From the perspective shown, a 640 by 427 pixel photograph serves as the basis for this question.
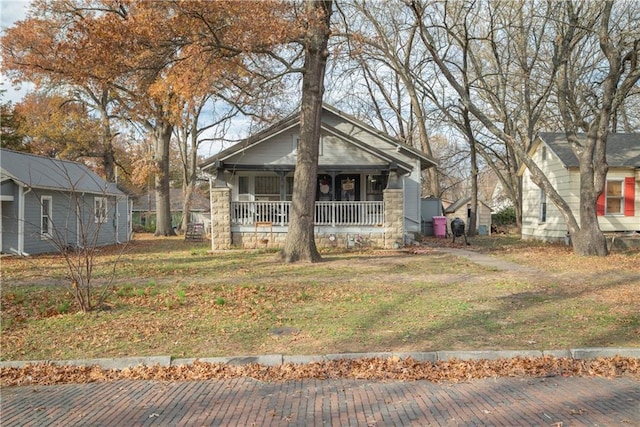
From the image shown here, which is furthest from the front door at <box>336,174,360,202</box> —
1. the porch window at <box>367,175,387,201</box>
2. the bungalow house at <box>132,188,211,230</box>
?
the bungalow house at <box>132,188,211,230</box>

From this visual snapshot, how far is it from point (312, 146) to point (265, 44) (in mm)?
3170

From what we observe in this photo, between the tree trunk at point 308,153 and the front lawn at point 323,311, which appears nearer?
the front lawn at point 323,311

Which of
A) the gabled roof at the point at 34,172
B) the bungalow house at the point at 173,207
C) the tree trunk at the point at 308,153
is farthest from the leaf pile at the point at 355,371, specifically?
the bungalow house at the point at 173,207

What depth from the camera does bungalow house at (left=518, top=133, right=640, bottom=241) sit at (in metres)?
19.4

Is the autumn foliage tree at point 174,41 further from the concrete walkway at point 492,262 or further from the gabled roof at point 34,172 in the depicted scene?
the concrete walkway at point 492,262

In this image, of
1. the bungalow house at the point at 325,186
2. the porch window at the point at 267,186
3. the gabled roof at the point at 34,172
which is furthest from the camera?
the porch window at the point at 267,186

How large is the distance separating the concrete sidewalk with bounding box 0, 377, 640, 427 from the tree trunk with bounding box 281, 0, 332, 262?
8830mm

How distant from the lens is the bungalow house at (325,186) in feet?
60.5

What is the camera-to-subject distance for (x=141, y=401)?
14.9ft

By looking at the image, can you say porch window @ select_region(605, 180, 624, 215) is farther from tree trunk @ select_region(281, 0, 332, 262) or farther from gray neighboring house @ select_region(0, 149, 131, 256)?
gray neighboring house @ select_region(0, 149, 131, 256)

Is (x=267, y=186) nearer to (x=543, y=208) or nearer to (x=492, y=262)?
(x=492, y=262)

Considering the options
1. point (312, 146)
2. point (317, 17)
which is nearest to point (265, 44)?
point (317, 17)

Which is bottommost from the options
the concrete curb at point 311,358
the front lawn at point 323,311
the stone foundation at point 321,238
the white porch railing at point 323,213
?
the concrete curb at point 311,358

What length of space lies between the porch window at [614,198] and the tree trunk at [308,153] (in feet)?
44.4
